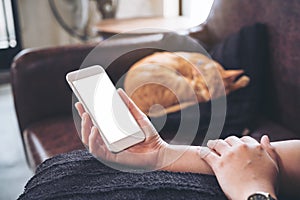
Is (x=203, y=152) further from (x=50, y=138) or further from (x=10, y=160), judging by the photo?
(x=10, y=160)

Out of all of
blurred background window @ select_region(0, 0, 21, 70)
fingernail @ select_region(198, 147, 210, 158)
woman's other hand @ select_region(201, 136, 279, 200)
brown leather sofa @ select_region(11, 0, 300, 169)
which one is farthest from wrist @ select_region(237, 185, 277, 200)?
blurred background window @ select_region(0, 0, 21, 70)

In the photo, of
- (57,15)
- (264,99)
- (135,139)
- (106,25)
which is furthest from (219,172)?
(57,15)

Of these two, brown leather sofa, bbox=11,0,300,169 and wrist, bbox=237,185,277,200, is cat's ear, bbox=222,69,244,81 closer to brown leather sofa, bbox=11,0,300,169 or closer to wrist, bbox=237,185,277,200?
brown leather sofa, bbox=11,0,300,169

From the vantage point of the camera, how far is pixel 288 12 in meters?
1.09

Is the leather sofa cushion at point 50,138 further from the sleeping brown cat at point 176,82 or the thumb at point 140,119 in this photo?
the thumb at point 140,119

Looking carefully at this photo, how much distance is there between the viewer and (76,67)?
1.25 metres

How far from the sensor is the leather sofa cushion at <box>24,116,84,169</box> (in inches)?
40.1

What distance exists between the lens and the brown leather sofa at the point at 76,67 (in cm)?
107

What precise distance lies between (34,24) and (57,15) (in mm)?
218

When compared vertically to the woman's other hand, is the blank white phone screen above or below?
above

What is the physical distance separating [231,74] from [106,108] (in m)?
0.59

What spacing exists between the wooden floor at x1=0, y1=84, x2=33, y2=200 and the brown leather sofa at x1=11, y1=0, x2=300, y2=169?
379mm

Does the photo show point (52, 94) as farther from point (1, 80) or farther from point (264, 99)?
point (1, 80)

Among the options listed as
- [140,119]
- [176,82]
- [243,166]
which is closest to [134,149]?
[140,119]
